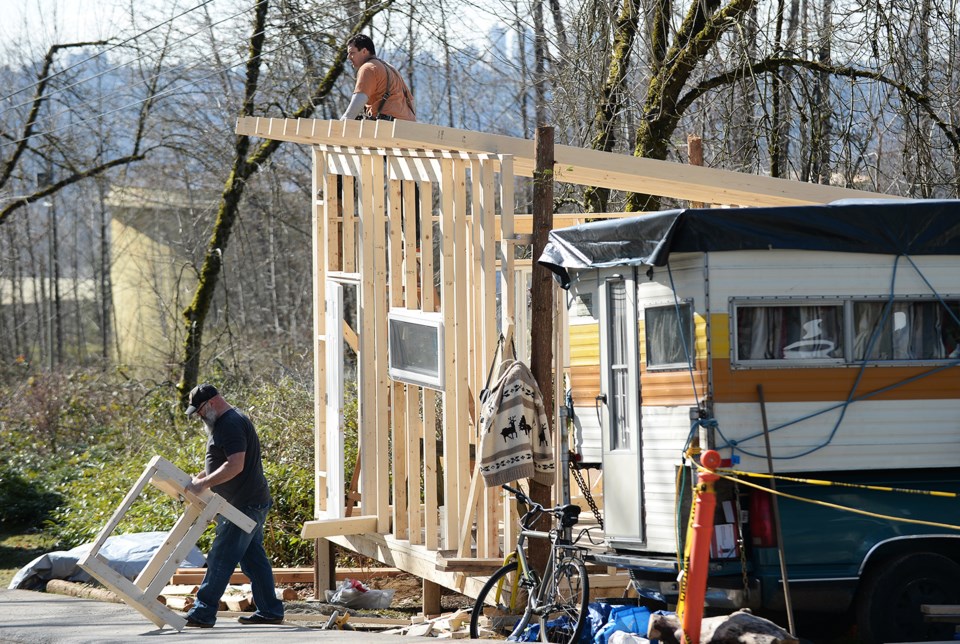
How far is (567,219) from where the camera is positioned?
12492mm

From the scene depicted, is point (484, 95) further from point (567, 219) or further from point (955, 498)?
point (955, 498)

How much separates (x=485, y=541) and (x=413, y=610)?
2.24 meters

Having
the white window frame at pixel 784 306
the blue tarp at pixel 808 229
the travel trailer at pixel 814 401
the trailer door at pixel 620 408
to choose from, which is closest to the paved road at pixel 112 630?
the trailer door at pixel 620 408

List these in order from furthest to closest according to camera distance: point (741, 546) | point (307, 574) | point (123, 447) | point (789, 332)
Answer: point (123, 447), point (307, 574), point (789, 332), point (741, 546)

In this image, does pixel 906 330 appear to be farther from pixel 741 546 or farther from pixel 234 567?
pixel 234 567

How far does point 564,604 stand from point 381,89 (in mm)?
5248

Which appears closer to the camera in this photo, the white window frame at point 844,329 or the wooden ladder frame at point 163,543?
the white window frame at point 844,329

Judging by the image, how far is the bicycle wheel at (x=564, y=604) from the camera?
25.8 ft

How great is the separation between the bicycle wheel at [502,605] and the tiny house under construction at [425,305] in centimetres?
43

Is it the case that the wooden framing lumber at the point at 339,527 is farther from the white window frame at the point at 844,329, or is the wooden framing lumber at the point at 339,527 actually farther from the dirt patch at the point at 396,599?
the white window frame at the point at 844,329

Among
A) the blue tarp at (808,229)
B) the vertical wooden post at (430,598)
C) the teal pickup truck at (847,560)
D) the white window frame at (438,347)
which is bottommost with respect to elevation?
the vertical wooden post at (430,598)

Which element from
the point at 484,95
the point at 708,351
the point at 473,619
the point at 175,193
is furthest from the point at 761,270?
the point at 175,193

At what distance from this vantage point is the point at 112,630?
9.12 meters

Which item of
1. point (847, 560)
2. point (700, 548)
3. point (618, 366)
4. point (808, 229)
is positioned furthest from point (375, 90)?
point (847, 560)
